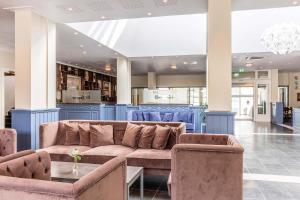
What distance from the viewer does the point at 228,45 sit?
452cm

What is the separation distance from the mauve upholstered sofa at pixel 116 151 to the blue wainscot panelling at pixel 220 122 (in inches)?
20.9

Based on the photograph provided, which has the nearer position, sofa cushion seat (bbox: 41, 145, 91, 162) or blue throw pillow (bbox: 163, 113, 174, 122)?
sofa cushion seat (bbox: 41, 145, 91, 162)

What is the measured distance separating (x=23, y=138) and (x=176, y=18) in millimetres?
6802

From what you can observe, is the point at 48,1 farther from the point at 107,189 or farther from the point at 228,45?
the point at 107,189

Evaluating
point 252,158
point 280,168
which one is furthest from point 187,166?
point 252,158

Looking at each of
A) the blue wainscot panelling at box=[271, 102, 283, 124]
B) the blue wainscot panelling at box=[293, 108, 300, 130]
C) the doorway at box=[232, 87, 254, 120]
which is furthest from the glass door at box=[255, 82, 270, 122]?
the blue wainscot panelling at box=[293, 108, 300, 130]

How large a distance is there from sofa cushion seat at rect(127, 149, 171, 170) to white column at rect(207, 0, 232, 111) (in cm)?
136

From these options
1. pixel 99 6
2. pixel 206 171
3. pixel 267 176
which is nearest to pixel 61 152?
pixel 206 171

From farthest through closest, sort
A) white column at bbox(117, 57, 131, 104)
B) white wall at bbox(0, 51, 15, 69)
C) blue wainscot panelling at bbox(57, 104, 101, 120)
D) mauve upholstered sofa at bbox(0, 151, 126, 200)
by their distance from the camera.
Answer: white column at bbox(117, 57, 131, 104) → blue wainscot panelling at bbox(57, 104, 101, 120) → white wall at bbox(0, 51, 15, 69) → mauve upholstered sofa at bbox(0, 151, 126, 200)

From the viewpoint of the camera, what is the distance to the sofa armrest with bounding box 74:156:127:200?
1583 mm

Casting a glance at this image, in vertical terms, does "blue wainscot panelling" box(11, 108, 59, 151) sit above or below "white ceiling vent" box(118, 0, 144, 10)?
below

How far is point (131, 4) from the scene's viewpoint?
5.03m

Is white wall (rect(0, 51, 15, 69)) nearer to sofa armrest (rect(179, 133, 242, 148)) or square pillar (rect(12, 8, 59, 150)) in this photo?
square pillar (rect(12, 8, 59, 150))

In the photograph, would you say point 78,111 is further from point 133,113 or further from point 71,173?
point 71,173
